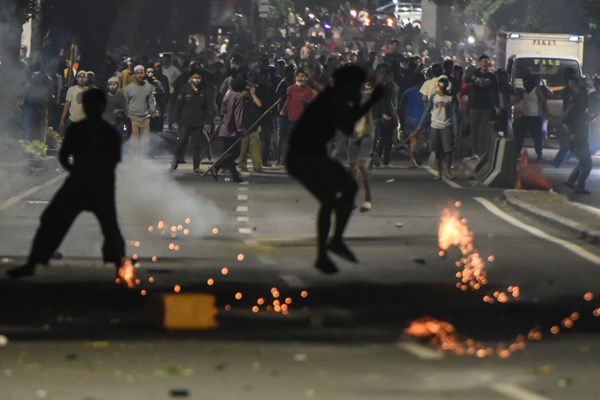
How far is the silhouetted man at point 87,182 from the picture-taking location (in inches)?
548

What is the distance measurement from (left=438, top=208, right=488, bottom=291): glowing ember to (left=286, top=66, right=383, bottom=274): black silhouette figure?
1.09 m

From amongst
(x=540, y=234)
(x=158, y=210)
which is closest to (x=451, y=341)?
(x=540, y=234)

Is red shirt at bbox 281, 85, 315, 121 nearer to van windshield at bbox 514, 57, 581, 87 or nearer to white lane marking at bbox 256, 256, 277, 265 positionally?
van windshield at bbox 514, 57, 581, 87

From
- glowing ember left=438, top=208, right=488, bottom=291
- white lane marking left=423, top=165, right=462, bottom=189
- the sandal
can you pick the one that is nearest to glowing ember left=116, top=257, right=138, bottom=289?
glowing ember left=438, top=208, right=488, bottom=291

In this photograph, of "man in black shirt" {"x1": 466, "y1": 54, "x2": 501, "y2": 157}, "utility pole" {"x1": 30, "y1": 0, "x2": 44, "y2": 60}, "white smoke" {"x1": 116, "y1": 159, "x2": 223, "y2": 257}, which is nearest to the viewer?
"white smoke" {"x1": 116, "y1": 159, "x2": 223, "y2": 257}

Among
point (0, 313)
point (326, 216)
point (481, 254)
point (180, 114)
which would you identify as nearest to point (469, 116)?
point (180, 114)

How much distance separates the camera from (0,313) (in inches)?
466

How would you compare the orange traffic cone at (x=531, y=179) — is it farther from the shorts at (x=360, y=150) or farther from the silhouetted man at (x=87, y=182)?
the silhouetted man at (x=87, y=182)

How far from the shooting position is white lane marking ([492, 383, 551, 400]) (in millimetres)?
8695

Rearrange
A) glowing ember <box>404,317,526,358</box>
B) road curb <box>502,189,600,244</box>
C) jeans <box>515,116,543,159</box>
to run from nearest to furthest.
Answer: glowing ember <box>404,317,526,358</box>, road curb <box>502,189,600,244</box>, jeans <box>515,116,543,159</box>

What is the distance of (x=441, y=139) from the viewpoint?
27734 millimetres

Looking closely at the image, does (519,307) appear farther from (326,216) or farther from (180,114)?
(180,114)

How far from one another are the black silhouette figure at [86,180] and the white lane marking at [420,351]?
160 inches

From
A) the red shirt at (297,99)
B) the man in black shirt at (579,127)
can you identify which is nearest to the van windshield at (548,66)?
the red shirt at (297,99)
